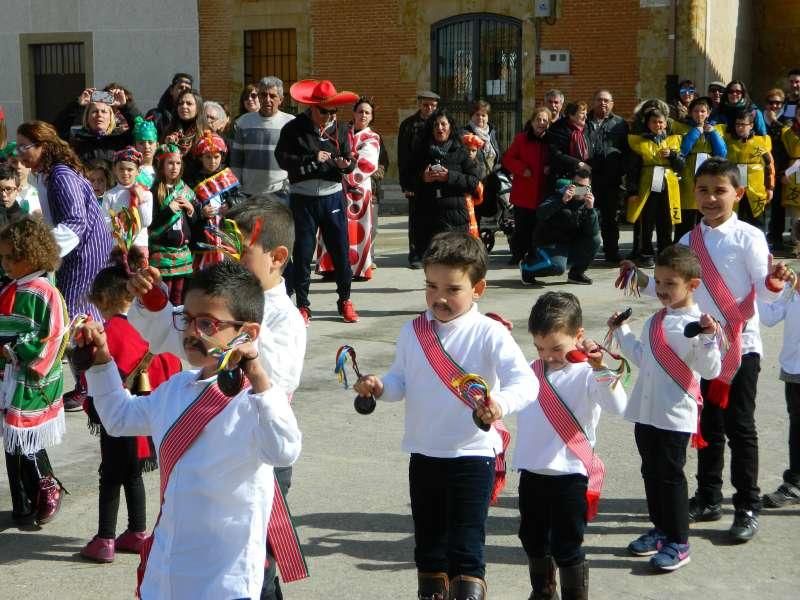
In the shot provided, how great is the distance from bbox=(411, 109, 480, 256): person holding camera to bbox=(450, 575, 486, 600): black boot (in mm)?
7555

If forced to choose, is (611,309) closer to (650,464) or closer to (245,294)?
(650,464)

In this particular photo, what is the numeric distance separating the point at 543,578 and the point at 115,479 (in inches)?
77.8

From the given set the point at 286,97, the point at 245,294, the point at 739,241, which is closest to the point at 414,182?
the point at 739,241

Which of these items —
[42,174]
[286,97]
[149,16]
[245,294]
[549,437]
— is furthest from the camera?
[149,16]

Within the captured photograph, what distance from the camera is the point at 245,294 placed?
142 inches

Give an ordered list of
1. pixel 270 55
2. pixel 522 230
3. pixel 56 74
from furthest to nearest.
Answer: pixel 56 74 → pixel 270 55 → pixel 522 230

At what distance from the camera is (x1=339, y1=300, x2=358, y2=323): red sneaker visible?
34.7 feet

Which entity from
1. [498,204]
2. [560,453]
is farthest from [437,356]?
[498,204]

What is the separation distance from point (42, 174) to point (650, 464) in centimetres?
417

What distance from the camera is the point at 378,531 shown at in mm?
5781

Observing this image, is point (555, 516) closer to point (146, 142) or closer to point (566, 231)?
point (146, 142)

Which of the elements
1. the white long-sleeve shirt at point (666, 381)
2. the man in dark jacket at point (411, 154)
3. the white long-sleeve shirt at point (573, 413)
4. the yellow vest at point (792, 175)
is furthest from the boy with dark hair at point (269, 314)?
the yellow vest at point (792, 175)

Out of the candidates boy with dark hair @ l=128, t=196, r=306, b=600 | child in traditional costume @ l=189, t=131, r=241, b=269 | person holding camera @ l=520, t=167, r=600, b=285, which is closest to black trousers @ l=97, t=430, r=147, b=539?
boy with dark hair @ l=128, t=196, r=306, b=600

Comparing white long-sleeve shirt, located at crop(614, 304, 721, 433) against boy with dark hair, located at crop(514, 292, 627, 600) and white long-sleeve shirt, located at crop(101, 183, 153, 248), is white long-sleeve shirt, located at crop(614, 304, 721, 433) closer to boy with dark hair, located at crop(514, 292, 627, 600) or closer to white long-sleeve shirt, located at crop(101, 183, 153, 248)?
boy with dark hair, located at crop(514, 292, 627, 600)
